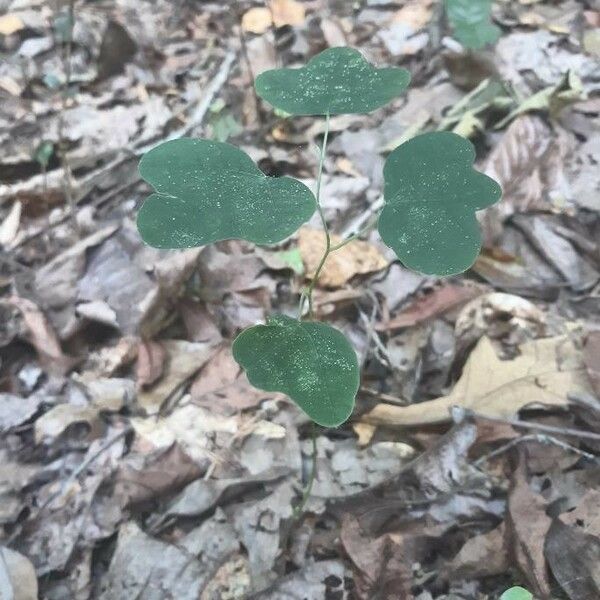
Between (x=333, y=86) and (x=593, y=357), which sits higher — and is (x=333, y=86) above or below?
above

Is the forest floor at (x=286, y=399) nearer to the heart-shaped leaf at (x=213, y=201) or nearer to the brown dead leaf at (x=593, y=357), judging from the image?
the brown dead leaf at (x=593, y=357)

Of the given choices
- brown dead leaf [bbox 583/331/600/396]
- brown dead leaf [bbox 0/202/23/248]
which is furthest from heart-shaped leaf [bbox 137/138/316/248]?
brown dead leaf [bbox 0/202/23/248]

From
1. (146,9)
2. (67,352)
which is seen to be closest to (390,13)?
(146,9)

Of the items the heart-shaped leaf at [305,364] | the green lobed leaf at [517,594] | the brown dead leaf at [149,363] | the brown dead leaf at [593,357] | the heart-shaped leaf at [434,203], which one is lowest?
the brown dead leaf at [149,363]

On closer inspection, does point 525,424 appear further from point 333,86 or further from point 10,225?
point 10,225

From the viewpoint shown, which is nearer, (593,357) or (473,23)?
(593,357)

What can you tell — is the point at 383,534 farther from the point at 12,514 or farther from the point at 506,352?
the point at 12,514

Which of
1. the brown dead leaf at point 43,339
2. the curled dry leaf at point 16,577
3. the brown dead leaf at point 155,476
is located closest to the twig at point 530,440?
the brown dead leaf at point 155,476

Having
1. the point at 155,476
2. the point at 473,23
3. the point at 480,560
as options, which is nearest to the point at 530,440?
the point at 480,560
